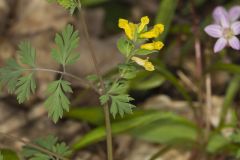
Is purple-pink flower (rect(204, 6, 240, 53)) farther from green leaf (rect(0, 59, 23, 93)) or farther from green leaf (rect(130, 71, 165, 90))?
green leaf (rect(0, 59, 23, 93))

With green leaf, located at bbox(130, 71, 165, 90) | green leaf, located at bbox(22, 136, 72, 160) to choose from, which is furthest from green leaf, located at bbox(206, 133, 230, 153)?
green leaf, located at bbox(22, 136, 72, 160)

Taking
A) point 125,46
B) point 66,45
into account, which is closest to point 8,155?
point 66,45

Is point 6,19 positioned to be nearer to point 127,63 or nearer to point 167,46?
point 167,46

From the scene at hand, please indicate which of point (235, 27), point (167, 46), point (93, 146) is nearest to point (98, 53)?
point (167, 46)

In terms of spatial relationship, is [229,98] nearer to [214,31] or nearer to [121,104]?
[214,31]

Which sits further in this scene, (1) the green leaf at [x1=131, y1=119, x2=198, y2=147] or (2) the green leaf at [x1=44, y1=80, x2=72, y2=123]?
(1) the green leaf at [x1=131, y1=119, x2=198, y2=147]

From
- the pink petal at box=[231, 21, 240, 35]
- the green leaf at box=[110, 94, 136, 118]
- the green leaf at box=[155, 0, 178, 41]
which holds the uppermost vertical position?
the green leaf at box=[155, 0, 178, 41]

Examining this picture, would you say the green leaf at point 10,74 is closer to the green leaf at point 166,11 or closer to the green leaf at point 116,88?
the green leaf at point 116,88
